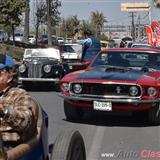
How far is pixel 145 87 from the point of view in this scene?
9969mm

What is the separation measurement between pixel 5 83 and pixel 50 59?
13.9 meters

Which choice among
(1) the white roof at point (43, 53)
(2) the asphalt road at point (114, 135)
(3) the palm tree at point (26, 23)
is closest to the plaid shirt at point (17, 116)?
(2) the asphalt road at point (114, 135)

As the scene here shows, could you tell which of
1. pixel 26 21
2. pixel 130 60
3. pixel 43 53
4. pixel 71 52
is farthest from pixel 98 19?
pixel 130 60

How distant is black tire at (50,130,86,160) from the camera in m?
4.64

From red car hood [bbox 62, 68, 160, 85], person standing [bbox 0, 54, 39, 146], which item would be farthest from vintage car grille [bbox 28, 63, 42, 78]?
person standing [bbox 0, 54, 39, 146]

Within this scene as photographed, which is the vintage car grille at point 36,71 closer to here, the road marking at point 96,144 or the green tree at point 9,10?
the road marking at point 96,144

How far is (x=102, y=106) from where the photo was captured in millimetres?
10164

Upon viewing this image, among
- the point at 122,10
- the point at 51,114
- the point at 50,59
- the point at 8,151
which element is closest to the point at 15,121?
the point at 8,151

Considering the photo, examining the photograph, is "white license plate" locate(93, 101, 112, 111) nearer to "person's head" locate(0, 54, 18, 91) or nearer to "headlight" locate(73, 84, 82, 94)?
"headlight" locate(73, 84, 82, 94)

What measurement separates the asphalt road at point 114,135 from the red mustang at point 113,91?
0.34 metres

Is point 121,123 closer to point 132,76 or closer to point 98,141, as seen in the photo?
point 132,76

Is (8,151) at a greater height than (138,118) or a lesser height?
greater

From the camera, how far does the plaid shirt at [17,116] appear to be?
401 centimetres

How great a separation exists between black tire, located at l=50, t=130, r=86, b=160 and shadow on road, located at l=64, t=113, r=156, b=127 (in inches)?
217
